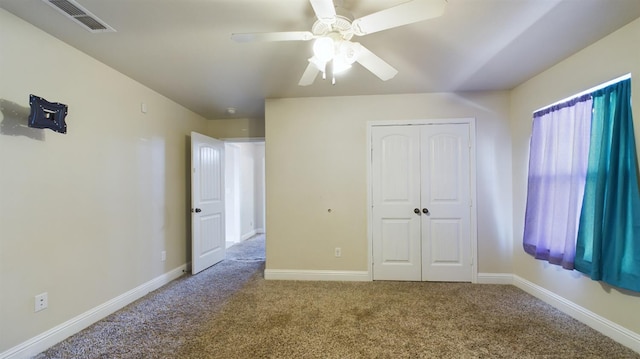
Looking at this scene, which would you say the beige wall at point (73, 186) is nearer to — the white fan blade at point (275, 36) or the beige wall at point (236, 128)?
the beige wall at point (236, 128)

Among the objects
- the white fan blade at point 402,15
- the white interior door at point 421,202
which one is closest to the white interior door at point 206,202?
the white interior door at point 421,202

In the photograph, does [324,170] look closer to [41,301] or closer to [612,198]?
[612,198]

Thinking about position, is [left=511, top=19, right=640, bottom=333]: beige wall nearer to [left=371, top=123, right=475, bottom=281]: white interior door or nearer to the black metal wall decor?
[left=371, top=123, right=475, bottom=281]: white interior door

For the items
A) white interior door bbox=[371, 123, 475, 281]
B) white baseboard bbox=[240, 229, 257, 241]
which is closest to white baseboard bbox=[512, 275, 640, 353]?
white interior door bbox=[371, 123, 475, 281]

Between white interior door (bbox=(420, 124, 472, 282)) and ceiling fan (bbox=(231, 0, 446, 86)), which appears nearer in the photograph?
ceiling fan (bbox=(231, 0, 446, 86))

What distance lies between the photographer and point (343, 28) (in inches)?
62.4

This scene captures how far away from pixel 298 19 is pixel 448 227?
109 inches

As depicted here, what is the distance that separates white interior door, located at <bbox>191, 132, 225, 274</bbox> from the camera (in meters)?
3.62

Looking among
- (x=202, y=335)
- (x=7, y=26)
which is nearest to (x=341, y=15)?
(x=7, y=26)

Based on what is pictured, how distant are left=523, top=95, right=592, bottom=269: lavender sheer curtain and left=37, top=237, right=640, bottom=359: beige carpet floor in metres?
0.62

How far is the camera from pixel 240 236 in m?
5.95

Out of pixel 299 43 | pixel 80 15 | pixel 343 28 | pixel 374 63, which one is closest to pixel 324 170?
pixel 299 43

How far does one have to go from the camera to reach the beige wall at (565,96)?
1936 millimetres

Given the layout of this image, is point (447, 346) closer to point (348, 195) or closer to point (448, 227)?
point (448, 227)
